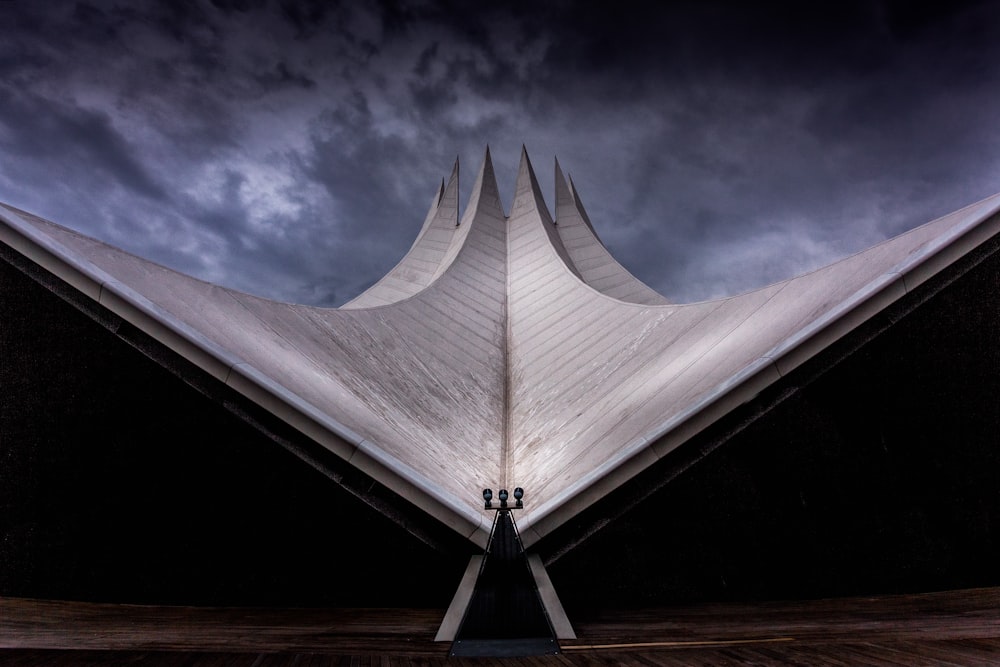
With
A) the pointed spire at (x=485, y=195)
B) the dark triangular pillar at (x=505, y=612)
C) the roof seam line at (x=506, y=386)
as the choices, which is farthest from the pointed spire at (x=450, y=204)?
the dark triangular pillar at (x=505, y=612)

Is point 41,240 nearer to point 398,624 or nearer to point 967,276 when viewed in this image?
point 398,624

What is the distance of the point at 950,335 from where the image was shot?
4125mm

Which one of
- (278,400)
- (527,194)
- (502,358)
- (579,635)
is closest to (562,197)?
(527,194)

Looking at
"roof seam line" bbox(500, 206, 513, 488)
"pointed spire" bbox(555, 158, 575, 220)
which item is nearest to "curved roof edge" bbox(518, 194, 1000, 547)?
"roof seam line" bbox(500, 206, 513, 488)

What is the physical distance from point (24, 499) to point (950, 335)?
264 inches

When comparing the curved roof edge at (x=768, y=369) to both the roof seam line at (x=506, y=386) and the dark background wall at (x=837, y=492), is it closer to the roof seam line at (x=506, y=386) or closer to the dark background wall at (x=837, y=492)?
the dark background wall at (x=837, y=492)

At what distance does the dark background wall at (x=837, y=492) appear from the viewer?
3.90 m

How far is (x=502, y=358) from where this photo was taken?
8688 millimetres

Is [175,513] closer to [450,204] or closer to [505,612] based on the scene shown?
[505,612]

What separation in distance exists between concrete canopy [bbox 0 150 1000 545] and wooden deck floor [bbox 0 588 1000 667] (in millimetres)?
877

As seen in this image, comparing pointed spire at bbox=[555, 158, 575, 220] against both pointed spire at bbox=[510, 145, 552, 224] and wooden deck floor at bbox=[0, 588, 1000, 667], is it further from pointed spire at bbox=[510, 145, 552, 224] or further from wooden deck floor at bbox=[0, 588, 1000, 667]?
wooden deck floor at bbox=[0, 588, 1000, 667]

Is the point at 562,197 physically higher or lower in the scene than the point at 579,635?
higher

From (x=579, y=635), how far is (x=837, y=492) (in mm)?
2192

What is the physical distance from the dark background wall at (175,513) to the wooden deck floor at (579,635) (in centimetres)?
18
